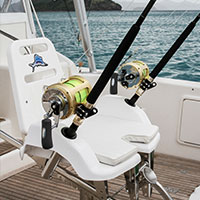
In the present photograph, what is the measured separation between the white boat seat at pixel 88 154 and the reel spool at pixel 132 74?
399 mm

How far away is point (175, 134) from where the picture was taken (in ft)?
8.28

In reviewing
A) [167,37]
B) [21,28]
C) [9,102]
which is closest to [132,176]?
[9,102]

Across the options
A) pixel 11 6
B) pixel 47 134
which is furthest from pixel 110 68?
pixel 11 6

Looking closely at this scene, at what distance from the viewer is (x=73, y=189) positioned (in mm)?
2164

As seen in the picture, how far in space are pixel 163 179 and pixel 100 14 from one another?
1278cm

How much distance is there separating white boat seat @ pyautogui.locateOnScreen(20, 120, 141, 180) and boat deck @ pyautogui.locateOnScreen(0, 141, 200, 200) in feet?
2.64

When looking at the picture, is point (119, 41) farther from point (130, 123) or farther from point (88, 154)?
point (88, 154)

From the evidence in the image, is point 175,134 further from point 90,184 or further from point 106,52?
point 106,52

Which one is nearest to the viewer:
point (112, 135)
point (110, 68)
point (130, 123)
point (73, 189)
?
point (110, 68)

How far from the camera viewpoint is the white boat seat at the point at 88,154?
1186 millimetres

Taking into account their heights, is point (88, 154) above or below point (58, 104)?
below

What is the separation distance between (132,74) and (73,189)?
0.88 m

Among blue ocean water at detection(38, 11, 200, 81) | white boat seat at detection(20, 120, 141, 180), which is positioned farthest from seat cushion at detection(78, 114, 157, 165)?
blue ocean water at detection(38, 11, 200, 81)

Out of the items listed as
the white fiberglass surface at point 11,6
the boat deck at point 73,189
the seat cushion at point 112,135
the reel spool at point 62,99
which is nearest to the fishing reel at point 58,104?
the reel spool at point 62,99
